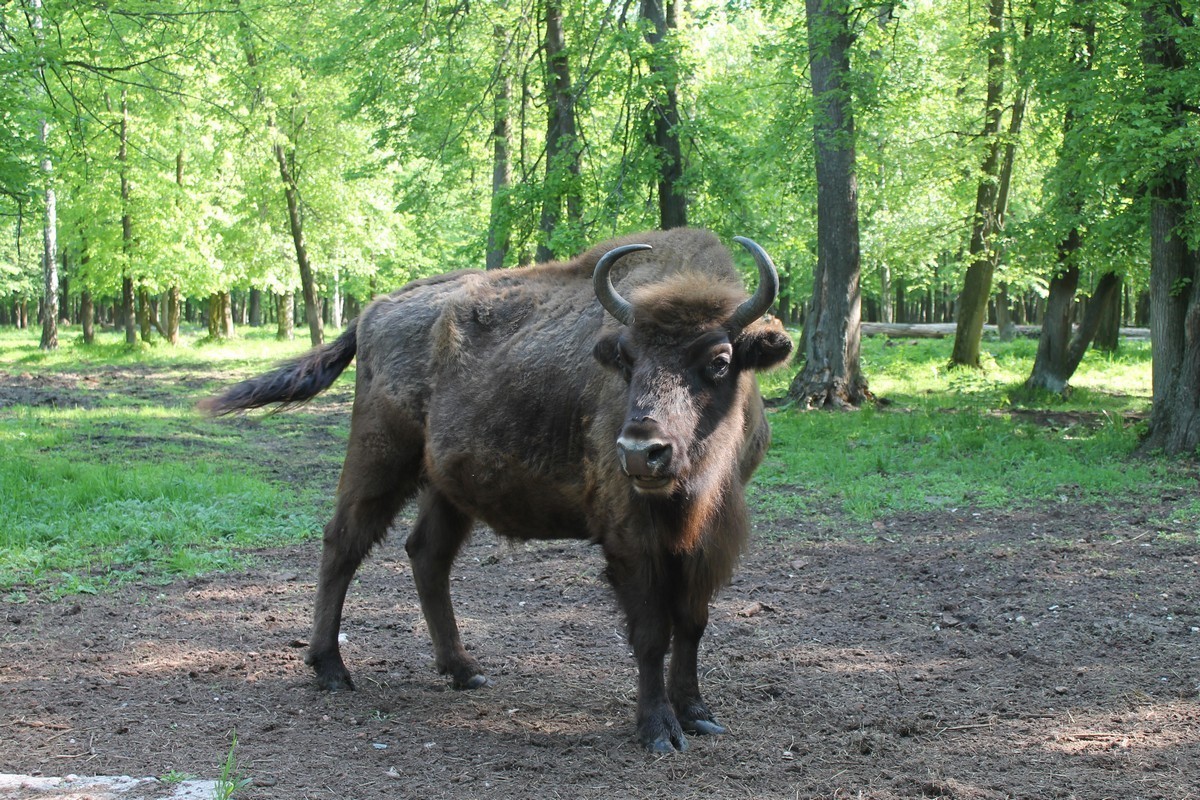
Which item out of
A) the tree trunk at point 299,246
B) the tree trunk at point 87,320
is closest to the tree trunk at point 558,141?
the tree trunk at point 299,246

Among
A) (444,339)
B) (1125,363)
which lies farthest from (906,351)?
(444,339)

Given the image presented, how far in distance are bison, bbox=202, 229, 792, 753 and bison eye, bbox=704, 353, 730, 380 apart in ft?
0.05

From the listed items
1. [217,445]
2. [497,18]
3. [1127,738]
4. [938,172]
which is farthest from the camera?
[938,172]

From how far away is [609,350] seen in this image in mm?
4672

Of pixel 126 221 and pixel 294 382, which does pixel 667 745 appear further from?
pixel 126 221

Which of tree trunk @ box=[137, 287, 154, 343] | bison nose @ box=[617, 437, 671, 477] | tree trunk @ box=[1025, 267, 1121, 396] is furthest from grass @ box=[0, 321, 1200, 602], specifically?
tree trunk @ box=[137, 287, 154, 343]

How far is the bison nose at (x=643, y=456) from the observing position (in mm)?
4047

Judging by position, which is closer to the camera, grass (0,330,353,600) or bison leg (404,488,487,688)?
bison leg (404,488,487,688)

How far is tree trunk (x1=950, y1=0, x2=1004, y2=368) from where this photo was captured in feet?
58.5

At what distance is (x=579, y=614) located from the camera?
6672mm

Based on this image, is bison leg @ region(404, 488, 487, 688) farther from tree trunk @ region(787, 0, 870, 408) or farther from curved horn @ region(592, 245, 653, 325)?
tree trunk @ region(787, 0, 870, 408)

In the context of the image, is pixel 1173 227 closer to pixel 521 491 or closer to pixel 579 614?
pixel 579 614

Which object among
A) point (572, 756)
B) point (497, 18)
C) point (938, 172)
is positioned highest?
point (497, 18)

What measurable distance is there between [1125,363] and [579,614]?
750 inches
